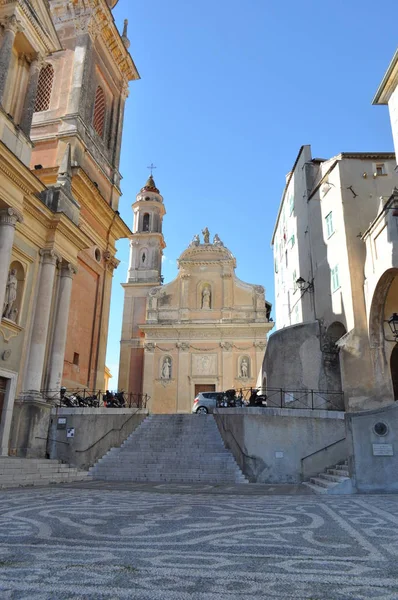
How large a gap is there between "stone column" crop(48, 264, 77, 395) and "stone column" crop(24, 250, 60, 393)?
78 centimetres

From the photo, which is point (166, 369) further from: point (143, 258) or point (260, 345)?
point (143, 258)

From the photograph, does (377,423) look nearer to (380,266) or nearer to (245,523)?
(245,523)

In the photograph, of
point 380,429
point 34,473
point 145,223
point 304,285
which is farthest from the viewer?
point 145,223

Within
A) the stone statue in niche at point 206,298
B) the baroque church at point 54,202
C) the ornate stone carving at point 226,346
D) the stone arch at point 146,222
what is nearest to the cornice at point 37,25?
the baroque church at point 54,202

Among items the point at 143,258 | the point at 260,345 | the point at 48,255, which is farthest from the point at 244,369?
the point at 48,255

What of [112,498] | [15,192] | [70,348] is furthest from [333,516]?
[70,348]

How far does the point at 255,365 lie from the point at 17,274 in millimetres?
23252

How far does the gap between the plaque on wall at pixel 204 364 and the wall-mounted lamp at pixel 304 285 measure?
15629 millimetres

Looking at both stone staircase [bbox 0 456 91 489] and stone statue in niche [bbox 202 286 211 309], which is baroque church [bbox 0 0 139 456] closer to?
stone staircase [bbox 0 456 91 489]

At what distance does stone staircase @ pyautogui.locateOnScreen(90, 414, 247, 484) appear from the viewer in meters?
14.0

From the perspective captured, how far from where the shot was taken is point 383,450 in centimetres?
1002

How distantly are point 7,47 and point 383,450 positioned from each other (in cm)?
1834

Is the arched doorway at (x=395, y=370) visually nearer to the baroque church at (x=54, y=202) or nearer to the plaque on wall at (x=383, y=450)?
the plaque on wall at (x=383, y=450)

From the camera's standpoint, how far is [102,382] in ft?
79.9
